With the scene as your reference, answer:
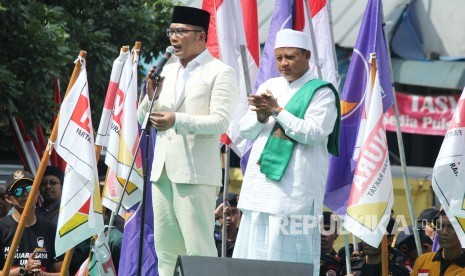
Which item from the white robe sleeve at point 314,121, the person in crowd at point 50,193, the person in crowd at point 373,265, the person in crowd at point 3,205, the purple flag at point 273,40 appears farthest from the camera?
the person in crowd at point 3,205

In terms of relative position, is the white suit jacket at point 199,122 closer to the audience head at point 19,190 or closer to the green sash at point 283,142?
the green sash at point 283,142

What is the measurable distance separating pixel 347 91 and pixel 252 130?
7.51 feet

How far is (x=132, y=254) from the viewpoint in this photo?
10.6 meters

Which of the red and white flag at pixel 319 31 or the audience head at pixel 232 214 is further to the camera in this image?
the audience head at pixel 232 214

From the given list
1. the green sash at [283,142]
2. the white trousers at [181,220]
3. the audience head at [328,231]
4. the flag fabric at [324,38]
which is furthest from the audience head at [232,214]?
the green sash at [283,142]

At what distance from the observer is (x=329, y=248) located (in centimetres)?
1197

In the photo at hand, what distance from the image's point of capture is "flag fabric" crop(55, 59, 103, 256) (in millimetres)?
9836

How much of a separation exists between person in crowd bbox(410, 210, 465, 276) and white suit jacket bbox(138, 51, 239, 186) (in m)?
2.00

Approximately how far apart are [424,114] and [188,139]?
44.3 feet

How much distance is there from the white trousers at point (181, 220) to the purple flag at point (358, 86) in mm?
1844

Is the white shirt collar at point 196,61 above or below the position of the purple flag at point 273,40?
below

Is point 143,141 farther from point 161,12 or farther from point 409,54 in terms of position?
point 409,54

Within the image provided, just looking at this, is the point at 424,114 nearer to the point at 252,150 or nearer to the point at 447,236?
the point at 447,236

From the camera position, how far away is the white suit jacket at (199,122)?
30.4 ft
